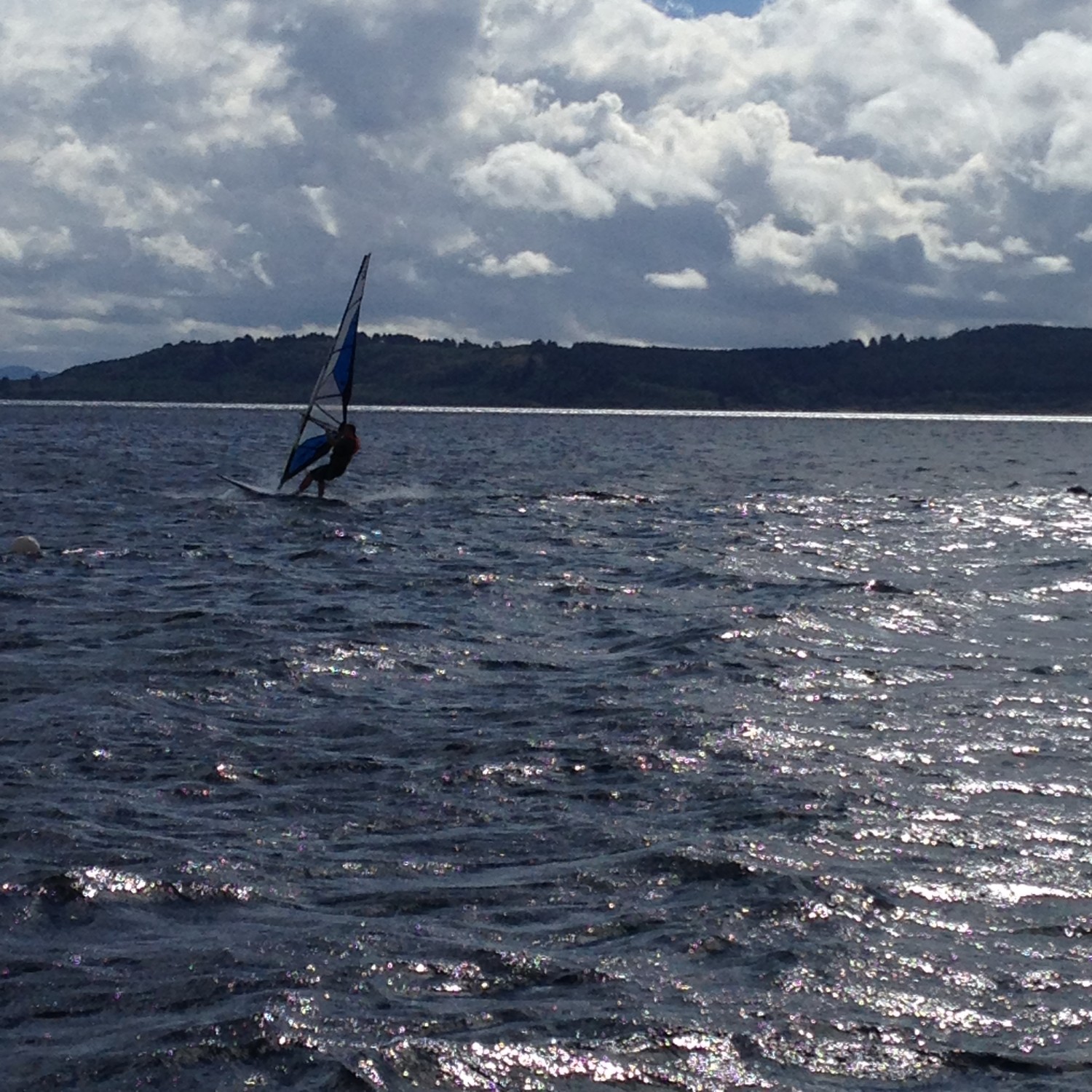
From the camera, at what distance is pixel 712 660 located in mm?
15844

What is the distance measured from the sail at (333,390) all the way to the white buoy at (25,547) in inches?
580

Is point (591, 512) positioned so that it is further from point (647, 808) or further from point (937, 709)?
point (647, 808)

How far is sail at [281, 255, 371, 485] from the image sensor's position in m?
38.6

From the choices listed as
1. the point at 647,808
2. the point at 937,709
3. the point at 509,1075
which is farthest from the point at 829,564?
the point at 509,1075

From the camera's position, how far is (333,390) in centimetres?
3953

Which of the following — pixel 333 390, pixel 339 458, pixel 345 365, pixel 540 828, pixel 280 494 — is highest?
pixel 345 365

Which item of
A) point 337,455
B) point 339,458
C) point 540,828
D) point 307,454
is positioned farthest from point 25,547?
Answer: point 307,454

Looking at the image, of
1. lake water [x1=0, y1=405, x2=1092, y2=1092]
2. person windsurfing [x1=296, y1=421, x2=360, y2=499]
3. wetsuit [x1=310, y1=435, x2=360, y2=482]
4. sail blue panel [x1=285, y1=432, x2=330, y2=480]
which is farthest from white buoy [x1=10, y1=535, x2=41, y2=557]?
sail blue panel [x1=285, y1=432, x2=330, y2=480]

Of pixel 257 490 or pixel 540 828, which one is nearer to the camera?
pixel 540 828

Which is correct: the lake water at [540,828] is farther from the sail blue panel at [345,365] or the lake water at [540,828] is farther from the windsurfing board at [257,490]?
the windsurfing board at [257,490]

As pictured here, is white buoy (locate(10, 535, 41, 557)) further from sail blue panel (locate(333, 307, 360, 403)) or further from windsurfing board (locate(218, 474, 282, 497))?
windsurfing board (locate(218, 474, 282, 497))

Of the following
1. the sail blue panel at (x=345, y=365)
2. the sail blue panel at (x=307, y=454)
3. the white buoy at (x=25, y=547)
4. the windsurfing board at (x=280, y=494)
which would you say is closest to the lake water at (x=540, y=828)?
the white buoy at (x=25, y=547)

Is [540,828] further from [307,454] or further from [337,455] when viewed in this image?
[307,454]

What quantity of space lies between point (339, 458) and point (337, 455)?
14 cm
